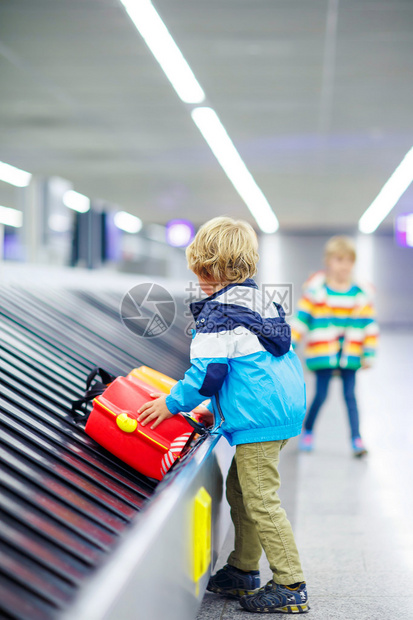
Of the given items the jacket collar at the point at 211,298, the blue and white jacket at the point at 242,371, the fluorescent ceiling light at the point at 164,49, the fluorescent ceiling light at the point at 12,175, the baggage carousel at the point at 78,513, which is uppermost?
the fluorescent ceiling light at the point at 164,49

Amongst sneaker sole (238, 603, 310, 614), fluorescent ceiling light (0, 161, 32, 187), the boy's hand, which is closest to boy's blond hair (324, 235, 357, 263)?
the boy's hand

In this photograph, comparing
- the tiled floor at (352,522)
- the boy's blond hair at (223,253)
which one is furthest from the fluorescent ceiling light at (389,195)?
the boy's blond hair at (223,253)

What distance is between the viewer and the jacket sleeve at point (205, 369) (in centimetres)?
199

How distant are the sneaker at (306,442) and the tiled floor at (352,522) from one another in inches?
2.7

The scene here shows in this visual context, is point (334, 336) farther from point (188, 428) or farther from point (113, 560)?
point (113, 560)

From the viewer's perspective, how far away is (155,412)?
214 centimetres

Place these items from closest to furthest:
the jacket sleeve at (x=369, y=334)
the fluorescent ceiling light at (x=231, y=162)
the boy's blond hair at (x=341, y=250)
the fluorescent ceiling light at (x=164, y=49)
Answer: the boy's blond hair at (x=341, y=250), the jacket sleeve at (x=369, y=334), the fluorescent ceiling light at (x=164, y=49), the fluorescent ceiling light at (x=231, y=162)

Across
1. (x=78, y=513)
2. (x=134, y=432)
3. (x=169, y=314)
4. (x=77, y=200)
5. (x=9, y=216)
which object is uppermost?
(x=77, y=200)

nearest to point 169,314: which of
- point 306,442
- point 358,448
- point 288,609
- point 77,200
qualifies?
point 306,442

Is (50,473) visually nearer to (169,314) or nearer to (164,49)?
(169,314)

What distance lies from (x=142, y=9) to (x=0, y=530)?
15.5 feet

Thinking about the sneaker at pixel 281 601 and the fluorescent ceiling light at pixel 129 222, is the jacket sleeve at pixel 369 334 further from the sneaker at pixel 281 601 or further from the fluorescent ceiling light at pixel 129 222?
the fluorescent ceiling light at pixel 129 222

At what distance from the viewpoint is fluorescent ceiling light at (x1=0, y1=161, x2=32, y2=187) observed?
1240cm

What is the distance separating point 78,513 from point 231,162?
1037 centimetres
